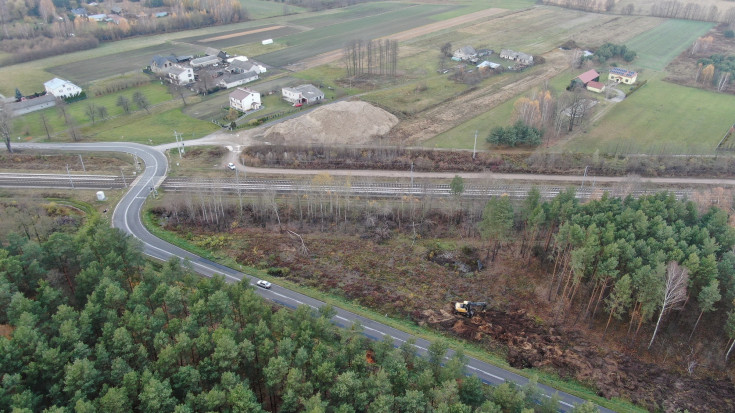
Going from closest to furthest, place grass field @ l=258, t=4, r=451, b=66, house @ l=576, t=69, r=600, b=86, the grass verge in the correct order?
1. the grass verge
2. house @ l=576, t=69, r=600, b=86
3. grass field @ l=258, t=4, r=451, b=66

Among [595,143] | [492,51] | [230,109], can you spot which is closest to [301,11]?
[492,51]

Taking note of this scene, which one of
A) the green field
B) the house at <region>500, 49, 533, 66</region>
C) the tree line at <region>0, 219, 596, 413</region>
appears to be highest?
the house at <region>500, 49, 533, 66</region>

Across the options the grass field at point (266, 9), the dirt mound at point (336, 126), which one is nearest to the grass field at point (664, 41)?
the dirt mound at point (336, 126)

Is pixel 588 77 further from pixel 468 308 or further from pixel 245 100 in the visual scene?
pixel 468 308

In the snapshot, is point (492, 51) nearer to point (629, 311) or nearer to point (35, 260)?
point (629, 311)

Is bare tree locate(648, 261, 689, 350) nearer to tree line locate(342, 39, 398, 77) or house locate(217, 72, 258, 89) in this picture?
tree line locate(342, 39, 398, 77)

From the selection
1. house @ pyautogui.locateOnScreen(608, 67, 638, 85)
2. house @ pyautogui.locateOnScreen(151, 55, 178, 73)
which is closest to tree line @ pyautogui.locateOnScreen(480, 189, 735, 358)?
house @ pyautogui.locateOnScreen(608, 67, 638, 85)

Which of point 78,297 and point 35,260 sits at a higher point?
point 35,260
